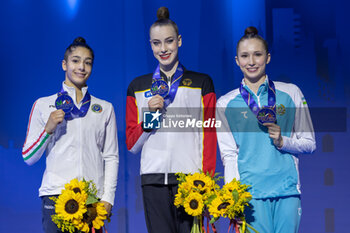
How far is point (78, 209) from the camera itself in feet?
11.7

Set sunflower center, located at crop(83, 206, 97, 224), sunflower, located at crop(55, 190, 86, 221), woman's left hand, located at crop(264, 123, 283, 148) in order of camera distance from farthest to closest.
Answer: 1. woman's left hand, located at crop(264, 123, 283, 148)
2. sunflower center, located at crop(83, 206, 97, 224)
3. sunflower, located at crop(55, 190, 86, 221)

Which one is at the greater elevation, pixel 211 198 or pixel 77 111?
pixel 77 111

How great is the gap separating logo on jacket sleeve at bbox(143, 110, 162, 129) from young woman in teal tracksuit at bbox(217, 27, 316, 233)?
0.47 m

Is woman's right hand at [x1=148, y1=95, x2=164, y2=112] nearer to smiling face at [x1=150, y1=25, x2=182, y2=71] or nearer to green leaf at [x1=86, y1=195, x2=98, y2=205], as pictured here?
smiling face at [x1=150, y1=25, x2=182, y2=71]

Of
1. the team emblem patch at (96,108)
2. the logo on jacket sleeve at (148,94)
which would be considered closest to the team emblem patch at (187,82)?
the logo on jacket sleeve at (148,94)

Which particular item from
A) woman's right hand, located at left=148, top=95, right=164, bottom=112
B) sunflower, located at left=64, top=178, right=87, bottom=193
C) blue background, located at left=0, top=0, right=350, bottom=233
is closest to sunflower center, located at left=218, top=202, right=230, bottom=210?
woman's right hand, located at left=148, top=95, right=164, bottom=112

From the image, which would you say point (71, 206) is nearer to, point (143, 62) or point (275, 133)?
point (275, 133)

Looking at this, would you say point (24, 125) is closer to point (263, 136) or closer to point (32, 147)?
point (32, 147)

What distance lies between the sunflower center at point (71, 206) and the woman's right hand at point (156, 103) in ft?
2.86

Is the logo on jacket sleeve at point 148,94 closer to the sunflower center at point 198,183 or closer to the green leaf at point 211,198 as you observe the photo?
the sunflower center at point 198,183

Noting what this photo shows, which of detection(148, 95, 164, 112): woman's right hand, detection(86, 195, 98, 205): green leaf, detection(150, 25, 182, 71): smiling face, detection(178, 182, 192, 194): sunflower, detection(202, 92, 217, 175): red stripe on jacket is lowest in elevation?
detection(86, 195, 98, 205): green leaf

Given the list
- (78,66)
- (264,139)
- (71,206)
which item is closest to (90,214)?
(71,206)

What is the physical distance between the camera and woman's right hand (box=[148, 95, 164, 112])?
12.8ft

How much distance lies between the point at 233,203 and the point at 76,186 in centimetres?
106
